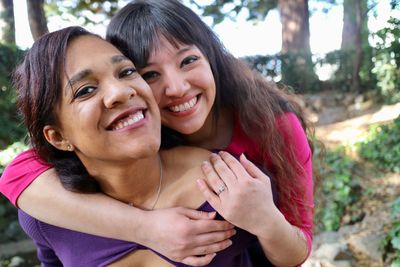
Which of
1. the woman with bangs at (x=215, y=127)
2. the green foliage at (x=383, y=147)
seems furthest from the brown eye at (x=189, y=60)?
the green foliage at (x=383, y=147)

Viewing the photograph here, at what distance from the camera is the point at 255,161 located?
1.96 metres

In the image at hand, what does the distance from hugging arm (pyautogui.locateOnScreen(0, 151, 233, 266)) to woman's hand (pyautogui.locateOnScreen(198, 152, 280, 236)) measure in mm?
99

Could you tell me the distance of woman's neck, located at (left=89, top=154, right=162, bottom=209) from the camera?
165 cm

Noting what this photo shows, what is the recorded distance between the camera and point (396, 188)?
5.36 meters

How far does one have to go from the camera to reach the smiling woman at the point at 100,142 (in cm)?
147

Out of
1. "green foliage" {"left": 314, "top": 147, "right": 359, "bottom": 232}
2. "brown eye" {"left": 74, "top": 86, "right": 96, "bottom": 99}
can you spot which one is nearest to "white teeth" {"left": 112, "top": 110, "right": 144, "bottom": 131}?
"brown eye" {"left": 74, "top": 86, "right": 96, "bottom": 99}

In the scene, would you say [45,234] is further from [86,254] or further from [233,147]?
[233,147]

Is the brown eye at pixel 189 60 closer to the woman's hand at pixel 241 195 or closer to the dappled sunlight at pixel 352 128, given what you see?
the woman's hand at pixel 241 195

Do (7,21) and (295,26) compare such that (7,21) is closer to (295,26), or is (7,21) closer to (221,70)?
(221,70)

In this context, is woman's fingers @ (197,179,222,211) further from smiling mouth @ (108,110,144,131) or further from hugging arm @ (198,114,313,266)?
smiling mouth @ (108,110,144,131)

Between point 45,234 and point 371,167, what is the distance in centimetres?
506

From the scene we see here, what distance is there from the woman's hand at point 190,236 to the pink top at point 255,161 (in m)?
0.38

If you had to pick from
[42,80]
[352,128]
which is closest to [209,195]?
[42,80]

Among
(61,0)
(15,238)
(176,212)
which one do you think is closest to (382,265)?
(176,212)
